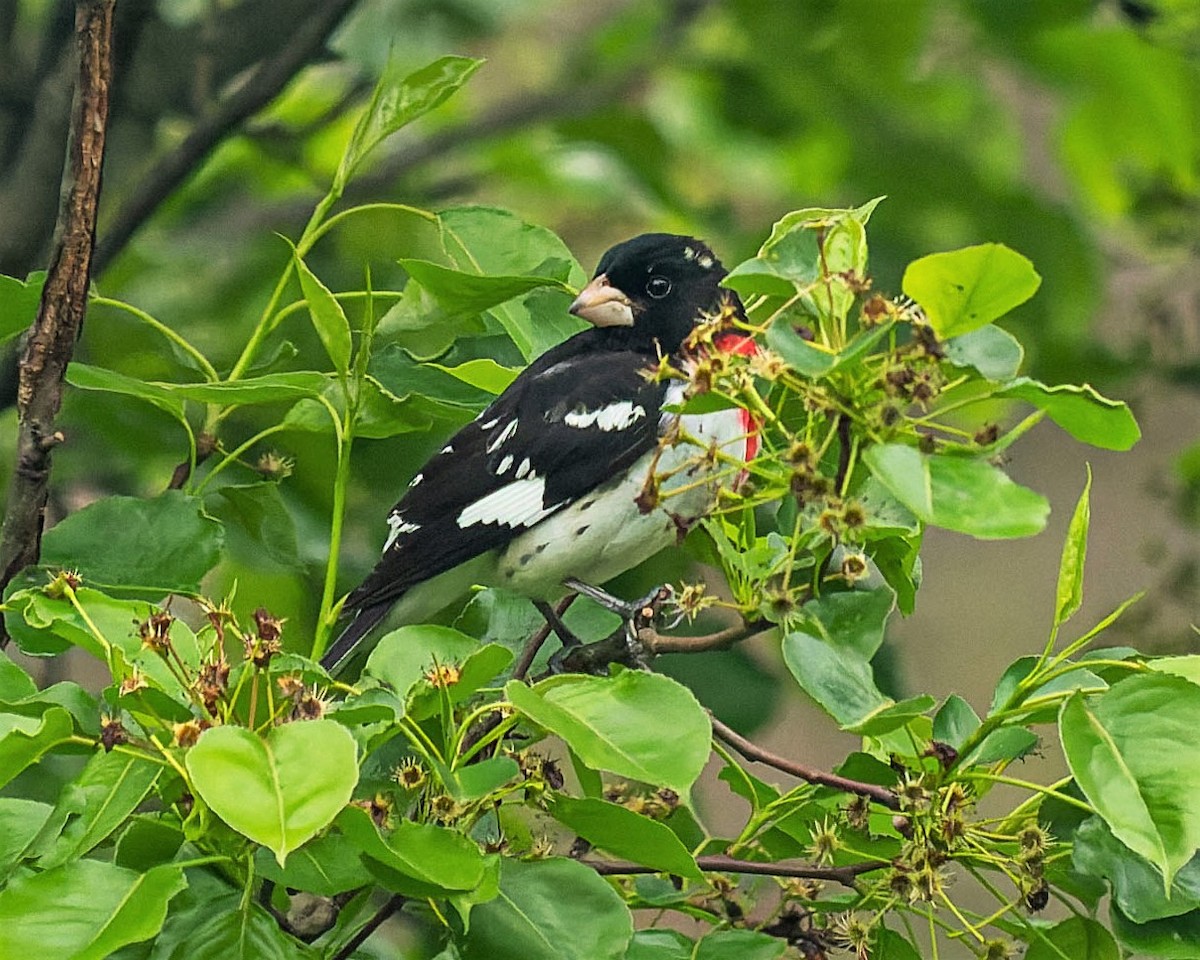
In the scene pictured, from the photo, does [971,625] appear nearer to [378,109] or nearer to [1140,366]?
[1140,366]

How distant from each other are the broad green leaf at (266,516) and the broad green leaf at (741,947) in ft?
1.78

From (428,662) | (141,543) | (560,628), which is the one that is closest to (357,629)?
(560,628)

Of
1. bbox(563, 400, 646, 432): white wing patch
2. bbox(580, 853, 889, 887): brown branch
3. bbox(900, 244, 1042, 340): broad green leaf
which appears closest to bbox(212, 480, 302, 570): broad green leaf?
bbox(563, 400, 646, 432): white wing patch

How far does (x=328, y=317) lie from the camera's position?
1.25 m

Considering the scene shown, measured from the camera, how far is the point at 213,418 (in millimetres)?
1492

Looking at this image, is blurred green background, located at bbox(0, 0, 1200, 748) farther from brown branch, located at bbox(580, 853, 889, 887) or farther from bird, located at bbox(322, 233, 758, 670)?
brown branch, located at bbox(580, 853, 889, 887)

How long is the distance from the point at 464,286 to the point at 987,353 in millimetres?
435

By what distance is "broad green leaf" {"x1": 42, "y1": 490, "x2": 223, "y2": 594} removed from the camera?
1.37 metres

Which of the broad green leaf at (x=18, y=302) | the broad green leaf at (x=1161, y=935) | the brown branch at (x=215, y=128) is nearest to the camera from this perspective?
the broad green leaf at (x=1161, y=935)

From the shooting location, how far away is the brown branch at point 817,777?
1127mm

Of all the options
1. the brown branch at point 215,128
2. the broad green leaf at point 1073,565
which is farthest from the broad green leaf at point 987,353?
the brown branch at point 215,128

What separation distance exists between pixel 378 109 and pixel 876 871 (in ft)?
2.25

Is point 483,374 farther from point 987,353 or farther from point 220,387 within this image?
point 987,353

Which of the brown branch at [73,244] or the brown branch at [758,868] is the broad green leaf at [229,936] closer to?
the brown branch at [758,868]
